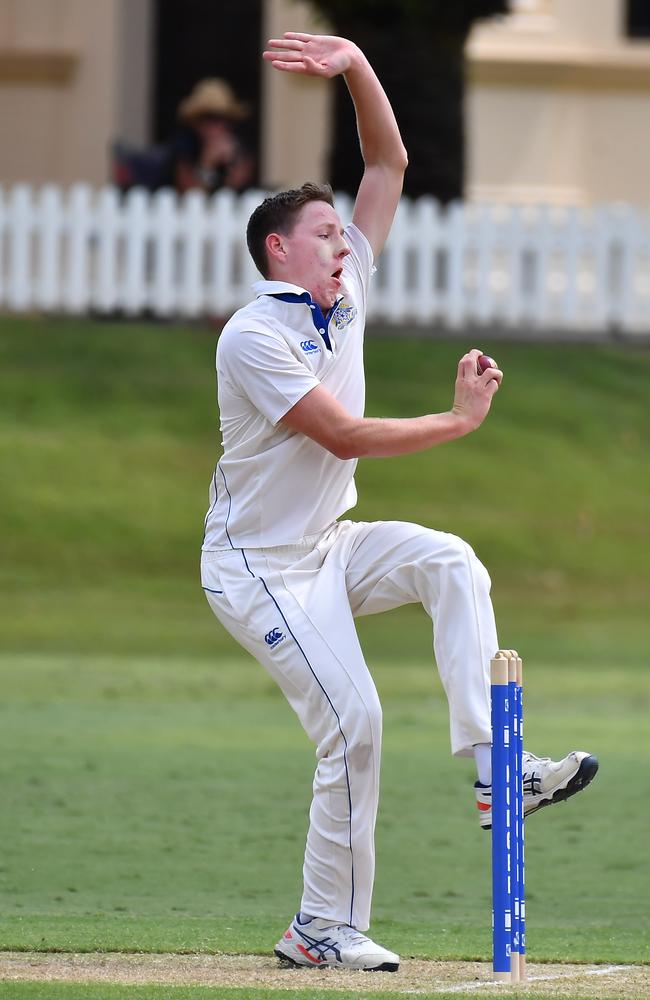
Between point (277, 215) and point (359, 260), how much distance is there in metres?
0.42

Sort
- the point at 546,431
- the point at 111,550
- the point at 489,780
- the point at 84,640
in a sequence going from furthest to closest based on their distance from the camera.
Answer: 1. the point at 546,431
2. the point at 111,550
3. the point at 84,640
4. the point at 489,780

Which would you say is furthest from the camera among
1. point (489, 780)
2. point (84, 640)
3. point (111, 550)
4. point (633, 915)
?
point (111, 550)

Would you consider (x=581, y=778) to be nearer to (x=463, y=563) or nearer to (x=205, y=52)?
(x=463, y=563)

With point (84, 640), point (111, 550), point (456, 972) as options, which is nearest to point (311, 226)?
point (456, 972)

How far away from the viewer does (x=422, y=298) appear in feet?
61.6

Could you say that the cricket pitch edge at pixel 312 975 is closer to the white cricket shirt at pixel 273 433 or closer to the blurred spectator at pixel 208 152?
the white cricket shirt at pixel 273 433

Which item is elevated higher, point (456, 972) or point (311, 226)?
point (311, 226)

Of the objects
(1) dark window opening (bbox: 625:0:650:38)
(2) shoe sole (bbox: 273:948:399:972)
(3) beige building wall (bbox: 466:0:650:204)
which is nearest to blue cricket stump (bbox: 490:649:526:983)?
(2) shoe sole (bbox: 273:948:399:972)

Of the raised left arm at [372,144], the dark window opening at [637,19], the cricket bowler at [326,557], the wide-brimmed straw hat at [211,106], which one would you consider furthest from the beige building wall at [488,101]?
the cricket bowler at [326,557]

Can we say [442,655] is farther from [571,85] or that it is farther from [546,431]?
[571,85]

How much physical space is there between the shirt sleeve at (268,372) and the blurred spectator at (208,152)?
13.6 metres

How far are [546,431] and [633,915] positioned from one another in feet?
37.2

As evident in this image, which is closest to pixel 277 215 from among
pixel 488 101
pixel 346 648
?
pixel 346 648

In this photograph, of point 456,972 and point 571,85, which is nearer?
point 456,972
